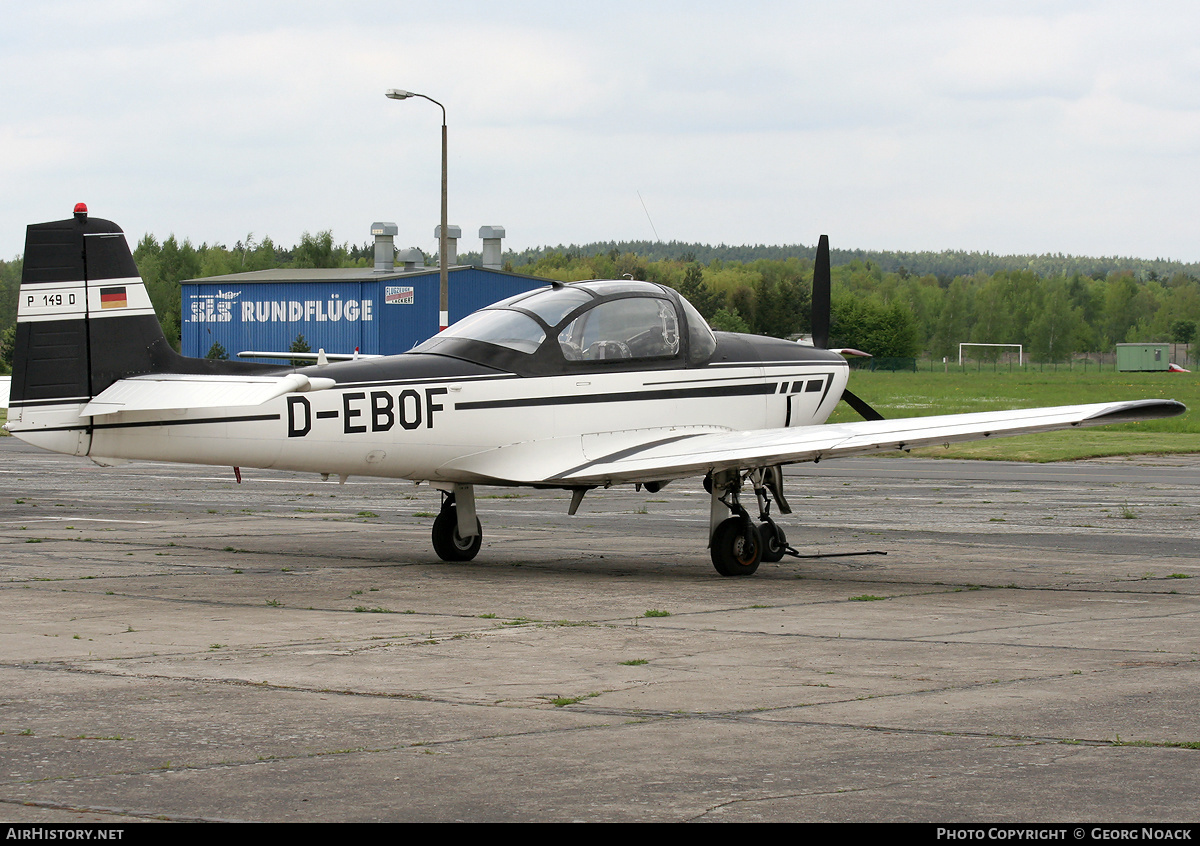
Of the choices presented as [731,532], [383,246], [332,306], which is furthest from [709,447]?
[383,246]

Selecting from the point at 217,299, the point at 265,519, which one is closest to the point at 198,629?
the point at 265,519

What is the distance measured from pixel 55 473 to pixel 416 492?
304 inches

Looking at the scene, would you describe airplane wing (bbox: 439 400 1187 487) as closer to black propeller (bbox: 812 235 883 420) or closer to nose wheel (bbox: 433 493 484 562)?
nose wheel (bbox: 433 493 484 562)

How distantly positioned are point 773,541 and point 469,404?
11.3 ft

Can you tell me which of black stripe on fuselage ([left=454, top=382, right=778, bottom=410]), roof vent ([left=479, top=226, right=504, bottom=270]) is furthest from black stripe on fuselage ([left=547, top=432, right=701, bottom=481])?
roof vent ([left=479, top=226, right=504, bottom=270])

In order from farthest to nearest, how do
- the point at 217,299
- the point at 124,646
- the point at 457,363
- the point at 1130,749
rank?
1. the point at 217,299
2. the point at 457,363
3. the point at 124,646
4. the point at 1130,749

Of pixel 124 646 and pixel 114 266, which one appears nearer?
pixel 124 646

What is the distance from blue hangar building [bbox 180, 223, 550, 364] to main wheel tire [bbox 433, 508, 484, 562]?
53.1m

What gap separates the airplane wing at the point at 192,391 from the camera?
11.4 metres

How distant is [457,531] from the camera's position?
14.0m

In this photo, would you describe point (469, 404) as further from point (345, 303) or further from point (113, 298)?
point (345, 303)

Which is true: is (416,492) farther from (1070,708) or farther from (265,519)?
(1070,708)

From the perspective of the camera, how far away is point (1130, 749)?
6355 millimetres

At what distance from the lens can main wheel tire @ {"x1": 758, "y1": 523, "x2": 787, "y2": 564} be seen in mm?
13969
